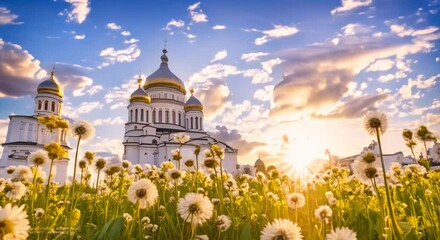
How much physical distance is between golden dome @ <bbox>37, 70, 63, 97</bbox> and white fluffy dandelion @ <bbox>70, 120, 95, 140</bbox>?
181 ft

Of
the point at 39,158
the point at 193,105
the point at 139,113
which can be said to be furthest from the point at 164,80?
the point at 39,158

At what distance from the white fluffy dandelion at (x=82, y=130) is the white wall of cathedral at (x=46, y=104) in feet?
174

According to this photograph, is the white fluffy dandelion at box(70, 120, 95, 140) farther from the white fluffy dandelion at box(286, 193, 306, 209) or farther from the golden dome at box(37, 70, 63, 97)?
the golden dome at box(37, 70, 63, 97)

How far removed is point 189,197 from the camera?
1650 mm

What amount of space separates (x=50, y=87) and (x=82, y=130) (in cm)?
5555

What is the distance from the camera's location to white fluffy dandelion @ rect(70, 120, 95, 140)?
8.23 feet

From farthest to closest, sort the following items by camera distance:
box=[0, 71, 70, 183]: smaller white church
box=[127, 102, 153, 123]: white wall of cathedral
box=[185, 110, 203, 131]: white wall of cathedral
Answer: box=[185, 110, 203, 131]: white wall of cathedral, box=[127, 102, 153, 123]: white wall of cathedral, box=[0, 71, 70, 183]: smaller white church

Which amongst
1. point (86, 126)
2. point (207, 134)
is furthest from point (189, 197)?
point (207, 134)

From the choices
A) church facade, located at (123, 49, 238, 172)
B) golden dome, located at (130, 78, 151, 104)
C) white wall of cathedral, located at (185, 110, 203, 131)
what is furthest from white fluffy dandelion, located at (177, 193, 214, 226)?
white wall of cathedral, located at (185, 110, 203, 131)

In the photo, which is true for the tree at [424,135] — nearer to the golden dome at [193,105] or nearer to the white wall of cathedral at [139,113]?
the white wall of cathedral at [139,113]

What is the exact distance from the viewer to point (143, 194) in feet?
5.90

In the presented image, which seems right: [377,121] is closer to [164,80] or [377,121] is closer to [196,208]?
[196,208]

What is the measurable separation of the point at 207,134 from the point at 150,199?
55713 millimetres

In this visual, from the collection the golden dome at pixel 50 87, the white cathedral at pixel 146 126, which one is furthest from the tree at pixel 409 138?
the golden dome at pixel 50 87
